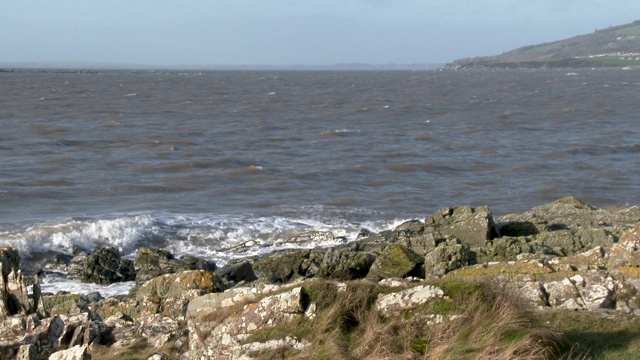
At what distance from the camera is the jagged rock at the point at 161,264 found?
2136 cm

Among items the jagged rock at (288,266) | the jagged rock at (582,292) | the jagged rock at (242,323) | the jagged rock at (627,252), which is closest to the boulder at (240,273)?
the jagged rock at (288,266)

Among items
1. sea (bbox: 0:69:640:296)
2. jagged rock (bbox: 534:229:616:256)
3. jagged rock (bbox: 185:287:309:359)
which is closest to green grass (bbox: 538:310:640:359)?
jagged rock (bbox: 185:287:309:359)

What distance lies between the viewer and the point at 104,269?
21.6 metres

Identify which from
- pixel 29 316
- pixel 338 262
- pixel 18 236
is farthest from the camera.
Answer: pixel 18 236

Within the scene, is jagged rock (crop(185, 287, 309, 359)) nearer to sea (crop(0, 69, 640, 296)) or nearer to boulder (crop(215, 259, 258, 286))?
boulder (crop(215, 259, 258, 286))

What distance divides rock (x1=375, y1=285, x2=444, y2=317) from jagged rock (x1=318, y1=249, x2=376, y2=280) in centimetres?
737

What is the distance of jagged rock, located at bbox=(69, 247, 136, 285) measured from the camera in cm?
2133

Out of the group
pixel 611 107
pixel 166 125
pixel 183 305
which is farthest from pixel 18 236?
pixel 611 107

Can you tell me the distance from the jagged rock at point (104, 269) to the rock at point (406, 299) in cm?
1315

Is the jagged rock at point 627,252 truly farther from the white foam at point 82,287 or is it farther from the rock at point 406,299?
the white foam at point 82,287

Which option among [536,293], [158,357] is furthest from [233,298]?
[536,293]

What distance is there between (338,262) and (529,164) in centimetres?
2576

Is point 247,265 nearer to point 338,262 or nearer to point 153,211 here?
point 338,262

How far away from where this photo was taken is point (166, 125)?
202 feet
